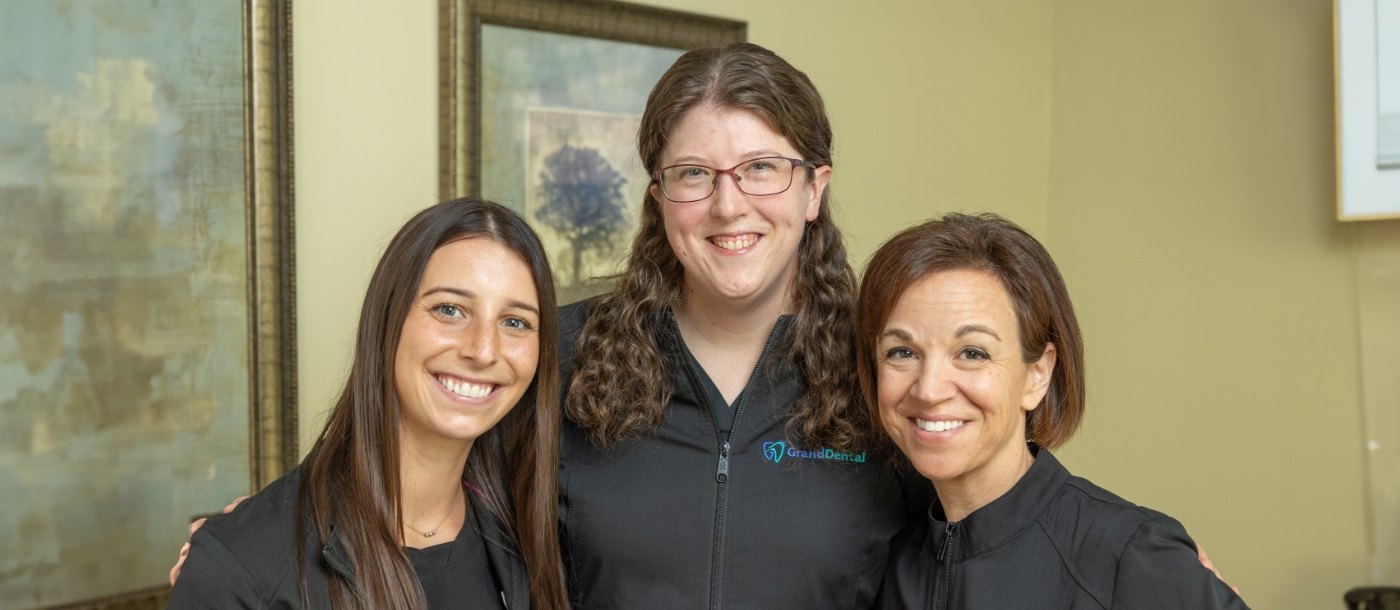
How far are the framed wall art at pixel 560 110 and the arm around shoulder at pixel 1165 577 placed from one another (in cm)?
152

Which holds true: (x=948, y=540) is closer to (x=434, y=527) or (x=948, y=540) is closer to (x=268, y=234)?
(x=434, y=527)

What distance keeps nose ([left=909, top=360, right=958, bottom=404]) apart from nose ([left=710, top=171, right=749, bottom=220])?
0.44m

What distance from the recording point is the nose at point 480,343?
1.89 m

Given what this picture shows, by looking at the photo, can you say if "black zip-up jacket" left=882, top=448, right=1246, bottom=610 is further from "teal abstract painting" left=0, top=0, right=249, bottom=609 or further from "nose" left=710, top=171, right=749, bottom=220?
"teal abstract painting" left=0, top=0, right=249, bottom=609

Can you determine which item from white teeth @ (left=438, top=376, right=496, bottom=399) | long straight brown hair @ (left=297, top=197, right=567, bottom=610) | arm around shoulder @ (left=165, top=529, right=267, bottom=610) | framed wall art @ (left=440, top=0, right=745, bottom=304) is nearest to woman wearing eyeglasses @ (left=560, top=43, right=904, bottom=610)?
long straight brown hair @ (left=297, top=197, right=567, bottom=610)

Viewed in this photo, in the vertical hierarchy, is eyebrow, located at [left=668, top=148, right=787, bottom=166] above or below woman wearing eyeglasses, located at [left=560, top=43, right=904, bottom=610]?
above

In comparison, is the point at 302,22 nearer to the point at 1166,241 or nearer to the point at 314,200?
the point at 314,200

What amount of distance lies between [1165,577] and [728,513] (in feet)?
2.31

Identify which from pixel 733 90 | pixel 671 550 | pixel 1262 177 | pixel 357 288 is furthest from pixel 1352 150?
pixel 357 288

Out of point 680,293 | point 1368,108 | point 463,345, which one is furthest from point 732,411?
point 1368,108

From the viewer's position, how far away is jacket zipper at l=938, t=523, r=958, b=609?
1896 millimetres

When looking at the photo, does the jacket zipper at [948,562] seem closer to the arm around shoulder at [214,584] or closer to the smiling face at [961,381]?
the smiling face at [961,381]

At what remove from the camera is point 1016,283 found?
6.21ft

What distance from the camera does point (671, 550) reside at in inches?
82.4
